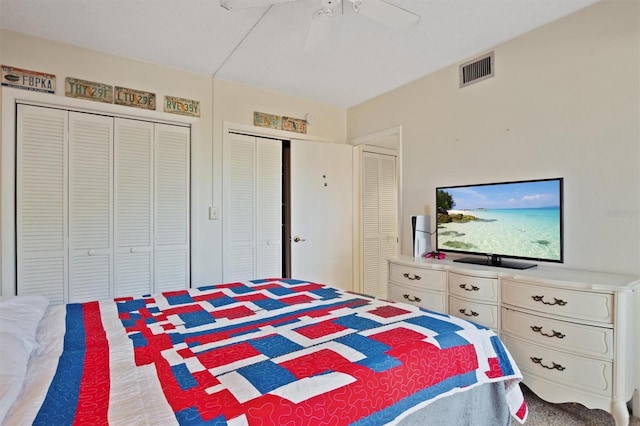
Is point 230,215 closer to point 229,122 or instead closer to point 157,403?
point 229,122

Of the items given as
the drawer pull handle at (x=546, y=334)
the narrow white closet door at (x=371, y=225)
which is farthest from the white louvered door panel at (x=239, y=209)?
the drawer pull handle at (x=546, y=334)

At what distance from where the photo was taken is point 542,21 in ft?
7.43

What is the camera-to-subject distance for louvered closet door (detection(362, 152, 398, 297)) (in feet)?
13.5

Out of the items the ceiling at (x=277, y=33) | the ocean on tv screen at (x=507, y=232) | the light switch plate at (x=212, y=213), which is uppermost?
the ceiling at (x=277, y=33)

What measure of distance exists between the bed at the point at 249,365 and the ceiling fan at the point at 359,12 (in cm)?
156

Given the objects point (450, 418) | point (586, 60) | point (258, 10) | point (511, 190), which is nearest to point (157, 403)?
point (450, 418)

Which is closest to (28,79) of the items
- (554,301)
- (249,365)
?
(249,365)

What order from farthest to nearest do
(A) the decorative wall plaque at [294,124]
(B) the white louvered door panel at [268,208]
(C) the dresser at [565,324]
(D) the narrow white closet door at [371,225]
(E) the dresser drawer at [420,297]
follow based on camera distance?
1. (D) the narrow white closet door at [371,225]
2. (A) the decorative wall plaque at [294,124]
3. (B) the white louvered door panel at [268,208]
4. (E) the dresser drawer at [420,297]
5. (C) the dresser at [565,324]

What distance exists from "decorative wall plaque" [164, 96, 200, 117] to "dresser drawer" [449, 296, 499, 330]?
8.97 ft

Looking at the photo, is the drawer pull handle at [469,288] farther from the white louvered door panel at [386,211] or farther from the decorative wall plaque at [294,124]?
the decorative wall plaque at [294,124]

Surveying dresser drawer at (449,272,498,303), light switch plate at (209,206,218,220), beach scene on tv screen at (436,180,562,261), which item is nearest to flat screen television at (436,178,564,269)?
beach scene on tv screen at (436,180,562,261)

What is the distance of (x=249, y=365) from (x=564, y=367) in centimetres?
175

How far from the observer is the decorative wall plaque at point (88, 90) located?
2.58m

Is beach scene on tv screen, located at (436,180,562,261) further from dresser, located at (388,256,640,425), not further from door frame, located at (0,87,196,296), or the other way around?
door frame, located at (0,87,196,296)
